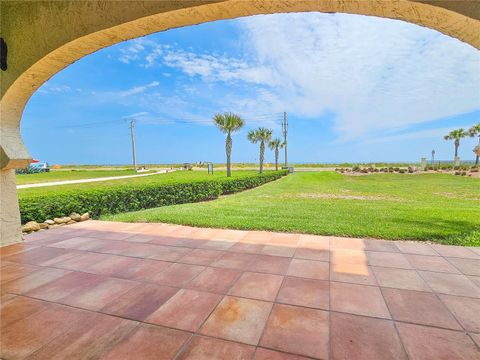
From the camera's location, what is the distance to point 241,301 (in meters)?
2.67

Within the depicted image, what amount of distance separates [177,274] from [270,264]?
49.6 inches

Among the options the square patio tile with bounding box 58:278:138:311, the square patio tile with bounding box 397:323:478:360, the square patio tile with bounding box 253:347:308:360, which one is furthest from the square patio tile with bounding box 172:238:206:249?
the square patio tile with bounding box 397:323:478:360

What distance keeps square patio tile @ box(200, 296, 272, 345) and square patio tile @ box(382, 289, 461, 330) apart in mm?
1229

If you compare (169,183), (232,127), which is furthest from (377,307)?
(232,127)

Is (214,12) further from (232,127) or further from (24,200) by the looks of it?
(232,127)

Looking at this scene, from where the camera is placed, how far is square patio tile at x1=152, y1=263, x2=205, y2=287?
312 centimetres

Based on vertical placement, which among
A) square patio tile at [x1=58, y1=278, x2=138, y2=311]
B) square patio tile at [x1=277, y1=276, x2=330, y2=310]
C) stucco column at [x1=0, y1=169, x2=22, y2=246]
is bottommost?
square patio tile at [x1=277, y1=276, x2=330, y2=310]

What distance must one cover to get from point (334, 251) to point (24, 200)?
23.3 feet

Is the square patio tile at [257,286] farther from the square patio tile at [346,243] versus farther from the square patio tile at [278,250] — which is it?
the square patio tile at [346,243]

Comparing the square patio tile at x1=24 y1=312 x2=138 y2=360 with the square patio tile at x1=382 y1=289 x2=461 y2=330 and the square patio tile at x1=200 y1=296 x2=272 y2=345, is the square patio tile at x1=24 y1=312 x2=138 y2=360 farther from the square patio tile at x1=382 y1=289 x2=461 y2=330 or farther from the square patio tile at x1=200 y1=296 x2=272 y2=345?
the square patio tile at x1=382 y1=289 x2=461 y2=330

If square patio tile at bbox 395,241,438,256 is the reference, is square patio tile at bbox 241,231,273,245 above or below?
above

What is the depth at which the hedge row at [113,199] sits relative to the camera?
635 centimetres

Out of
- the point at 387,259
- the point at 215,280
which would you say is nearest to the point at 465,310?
the point at 387,259

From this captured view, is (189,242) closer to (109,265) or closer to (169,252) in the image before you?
(169,252)
